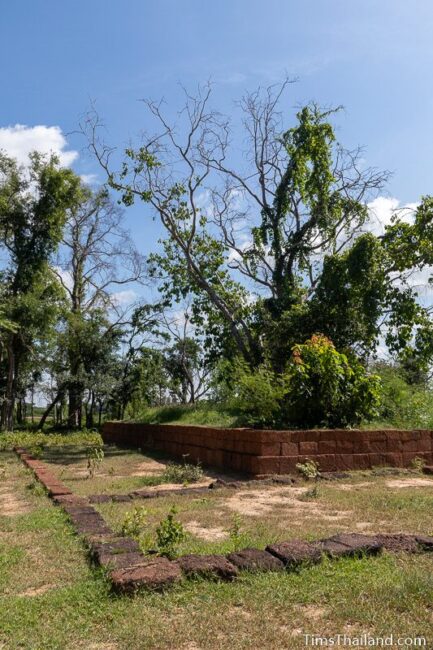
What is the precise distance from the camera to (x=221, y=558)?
151 inches

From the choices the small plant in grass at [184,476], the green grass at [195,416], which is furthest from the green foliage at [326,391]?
the small plant in grass at [184,476]

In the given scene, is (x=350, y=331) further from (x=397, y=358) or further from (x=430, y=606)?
(x=430, y=606)

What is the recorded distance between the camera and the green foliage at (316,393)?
9484mm

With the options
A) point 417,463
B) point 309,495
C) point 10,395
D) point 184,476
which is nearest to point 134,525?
point 309,495

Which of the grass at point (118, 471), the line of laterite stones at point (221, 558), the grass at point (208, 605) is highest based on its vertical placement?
the line of laterite stones at point (221, 558)

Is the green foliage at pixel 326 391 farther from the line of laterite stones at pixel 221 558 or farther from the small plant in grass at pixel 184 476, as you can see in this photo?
the line of laterite stones at pixel 221 558

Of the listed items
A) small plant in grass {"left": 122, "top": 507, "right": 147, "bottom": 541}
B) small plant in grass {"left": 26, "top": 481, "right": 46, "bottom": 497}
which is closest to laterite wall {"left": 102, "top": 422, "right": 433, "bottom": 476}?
small plant in grass {"left": 26, "top": 481, "right": 46, "bottom": 497}

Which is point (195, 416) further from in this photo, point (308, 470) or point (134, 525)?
point (134, 525)

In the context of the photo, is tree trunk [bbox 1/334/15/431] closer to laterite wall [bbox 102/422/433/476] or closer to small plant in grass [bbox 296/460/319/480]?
laterite wall [bbox 102/422/433/476]

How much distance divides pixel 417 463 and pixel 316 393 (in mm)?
1998

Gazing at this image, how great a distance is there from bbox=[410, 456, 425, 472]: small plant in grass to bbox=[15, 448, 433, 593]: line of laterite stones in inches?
204

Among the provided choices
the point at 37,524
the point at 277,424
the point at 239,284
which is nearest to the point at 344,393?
the point at 277,424

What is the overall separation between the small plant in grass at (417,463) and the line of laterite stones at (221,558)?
5.19 m

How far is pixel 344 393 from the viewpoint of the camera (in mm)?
9695
